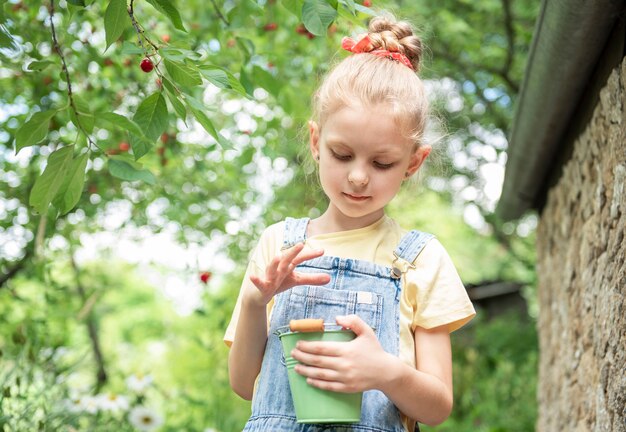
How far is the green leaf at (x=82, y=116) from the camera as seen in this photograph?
1.67m

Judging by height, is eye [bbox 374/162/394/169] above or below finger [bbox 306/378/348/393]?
above

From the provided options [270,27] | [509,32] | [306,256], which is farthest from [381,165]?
[509,32]

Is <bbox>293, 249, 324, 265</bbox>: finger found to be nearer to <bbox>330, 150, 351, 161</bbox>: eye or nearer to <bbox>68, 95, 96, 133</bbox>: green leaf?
<bbox>330, 150, 351, 161</bbox>: eye

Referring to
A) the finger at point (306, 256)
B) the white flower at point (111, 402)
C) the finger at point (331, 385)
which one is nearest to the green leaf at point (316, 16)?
the finger at point (306, 256)

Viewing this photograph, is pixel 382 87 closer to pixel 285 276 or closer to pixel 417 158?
pixel 417 158

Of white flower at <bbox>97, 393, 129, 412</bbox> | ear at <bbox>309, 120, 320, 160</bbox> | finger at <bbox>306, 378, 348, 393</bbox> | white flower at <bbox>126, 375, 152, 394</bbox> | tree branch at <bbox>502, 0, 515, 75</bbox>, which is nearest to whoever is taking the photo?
finger at <bbox>306, 378, 348, 393</bbox>

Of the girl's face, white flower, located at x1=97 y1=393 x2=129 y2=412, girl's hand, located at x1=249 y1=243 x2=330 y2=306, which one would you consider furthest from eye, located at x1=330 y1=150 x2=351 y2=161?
white flower, located at x1=97 y1=393 x2=129 y2=412

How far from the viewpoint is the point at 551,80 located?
8.70 ft

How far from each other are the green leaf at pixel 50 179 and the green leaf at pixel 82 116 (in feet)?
0.33

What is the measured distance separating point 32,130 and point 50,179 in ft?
0.37

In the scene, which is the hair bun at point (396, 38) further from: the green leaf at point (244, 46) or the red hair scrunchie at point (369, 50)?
the green leaf at point (244, 46)

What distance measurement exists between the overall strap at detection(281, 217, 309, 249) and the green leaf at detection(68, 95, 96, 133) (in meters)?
0.51

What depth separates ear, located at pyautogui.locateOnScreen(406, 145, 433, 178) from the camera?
5.23 feet

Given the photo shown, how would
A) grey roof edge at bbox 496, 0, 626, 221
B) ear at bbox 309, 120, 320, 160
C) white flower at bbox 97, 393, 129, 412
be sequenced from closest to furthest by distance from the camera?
1. ear at bbox 309, 120, 320, 160
2. grey roof edge at bbox 496, 0, 626, 221
3. white flower at bbox 97, 393, 129, 412
